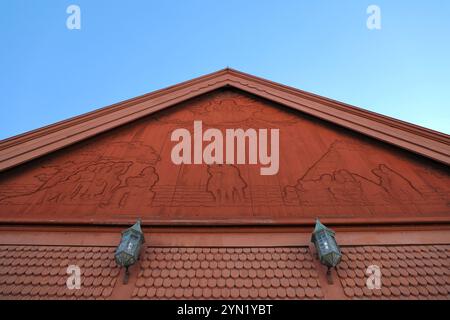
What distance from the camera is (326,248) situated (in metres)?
3.79

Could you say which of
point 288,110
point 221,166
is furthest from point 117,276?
point 288,110

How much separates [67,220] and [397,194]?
5.62 meters

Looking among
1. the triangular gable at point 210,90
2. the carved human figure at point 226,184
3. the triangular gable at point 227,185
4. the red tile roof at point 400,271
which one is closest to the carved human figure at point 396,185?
the triangular gable at point 227,185

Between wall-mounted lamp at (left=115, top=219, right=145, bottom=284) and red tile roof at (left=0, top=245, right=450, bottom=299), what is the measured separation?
186mm

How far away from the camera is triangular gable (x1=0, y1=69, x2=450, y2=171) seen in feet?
20.7

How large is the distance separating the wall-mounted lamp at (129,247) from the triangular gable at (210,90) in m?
3.52

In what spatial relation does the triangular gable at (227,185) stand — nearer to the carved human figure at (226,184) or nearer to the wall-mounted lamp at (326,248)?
the carved human figure at (226,184)

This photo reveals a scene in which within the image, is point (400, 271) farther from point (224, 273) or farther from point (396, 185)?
point (224, 273)

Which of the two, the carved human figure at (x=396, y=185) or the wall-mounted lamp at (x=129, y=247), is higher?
the carved human figure at (x=396, y=185)

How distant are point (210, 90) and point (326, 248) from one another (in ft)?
20.1

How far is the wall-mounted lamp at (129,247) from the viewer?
376cm

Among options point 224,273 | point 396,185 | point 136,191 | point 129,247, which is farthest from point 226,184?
point 396,185

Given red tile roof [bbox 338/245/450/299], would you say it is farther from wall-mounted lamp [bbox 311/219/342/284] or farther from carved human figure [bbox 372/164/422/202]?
carved human figure [bbox 372/164/422/202]

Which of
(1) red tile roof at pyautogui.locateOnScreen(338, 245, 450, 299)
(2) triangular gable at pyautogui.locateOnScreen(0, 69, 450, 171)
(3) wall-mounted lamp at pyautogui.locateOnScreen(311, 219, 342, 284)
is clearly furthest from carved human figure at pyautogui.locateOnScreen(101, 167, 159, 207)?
(1) red tile roof at pyautogui.locateOnScreen(338, 245, 450, 299)
